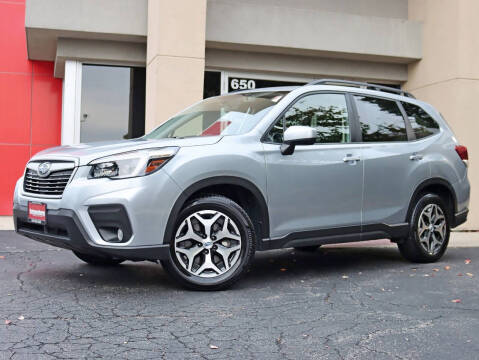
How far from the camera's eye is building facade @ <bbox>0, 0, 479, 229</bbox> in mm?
10336

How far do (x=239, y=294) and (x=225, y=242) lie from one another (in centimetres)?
43

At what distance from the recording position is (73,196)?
4812 millimetres

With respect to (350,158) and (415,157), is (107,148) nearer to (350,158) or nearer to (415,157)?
(350,158)

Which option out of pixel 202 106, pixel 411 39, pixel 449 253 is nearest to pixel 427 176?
pixel 449 253

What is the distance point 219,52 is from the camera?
1155 cm

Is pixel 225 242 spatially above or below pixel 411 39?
below

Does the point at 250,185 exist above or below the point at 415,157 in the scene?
below

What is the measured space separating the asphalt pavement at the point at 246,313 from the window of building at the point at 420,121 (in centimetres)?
146

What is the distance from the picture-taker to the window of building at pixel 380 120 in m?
6.37

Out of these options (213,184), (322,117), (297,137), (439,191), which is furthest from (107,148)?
(439,191)

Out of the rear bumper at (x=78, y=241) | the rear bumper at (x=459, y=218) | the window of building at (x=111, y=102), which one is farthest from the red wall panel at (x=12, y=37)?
the rear bumper at (x=459, y=218)

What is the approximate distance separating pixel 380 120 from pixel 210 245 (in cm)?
251

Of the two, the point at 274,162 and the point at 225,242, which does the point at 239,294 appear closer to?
the point at 225,242

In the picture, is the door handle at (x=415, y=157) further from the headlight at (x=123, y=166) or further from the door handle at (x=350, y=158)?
the headlight at (x=123, y=166)
